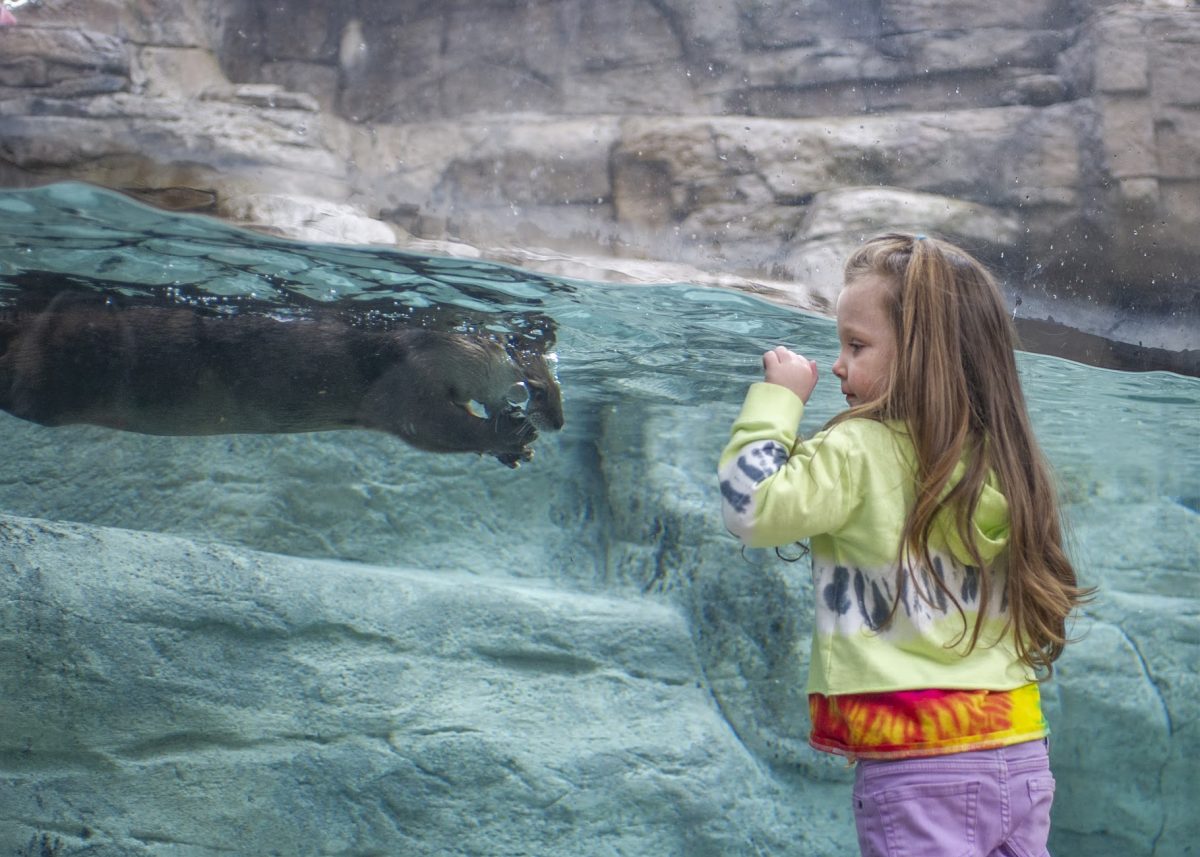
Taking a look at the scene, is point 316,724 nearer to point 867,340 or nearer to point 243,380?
point 243,380

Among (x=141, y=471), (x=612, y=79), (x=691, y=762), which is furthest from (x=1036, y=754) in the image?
(x=141, y=471)

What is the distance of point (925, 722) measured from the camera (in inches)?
81.1

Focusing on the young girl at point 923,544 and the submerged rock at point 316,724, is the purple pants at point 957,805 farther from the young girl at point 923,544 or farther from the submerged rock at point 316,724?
the submerged rock at point 316,724

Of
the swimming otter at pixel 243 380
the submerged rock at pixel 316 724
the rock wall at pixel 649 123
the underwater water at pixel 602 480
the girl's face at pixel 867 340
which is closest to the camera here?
the girl's face at pixel 867 340

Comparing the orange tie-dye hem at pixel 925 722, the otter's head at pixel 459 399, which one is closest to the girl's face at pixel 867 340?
the orange tie-dye hem at pixel 925 722

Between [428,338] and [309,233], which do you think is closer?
[309,233]

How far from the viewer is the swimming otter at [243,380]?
5.32m

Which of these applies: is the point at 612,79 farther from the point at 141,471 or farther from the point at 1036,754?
the point at 141,471

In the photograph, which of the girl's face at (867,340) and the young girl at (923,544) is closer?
the young girl at (923,544)

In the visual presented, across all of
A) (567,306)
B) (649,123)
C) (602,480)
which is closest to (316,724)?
(567,306)

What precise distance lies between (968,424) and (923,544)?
322 mm

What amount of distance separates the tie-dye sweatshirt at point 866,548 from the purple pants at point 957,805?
6.6 inches

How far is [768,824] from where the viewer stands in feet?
18.2

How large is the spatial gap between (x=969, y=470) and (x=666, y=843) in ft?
12.5
